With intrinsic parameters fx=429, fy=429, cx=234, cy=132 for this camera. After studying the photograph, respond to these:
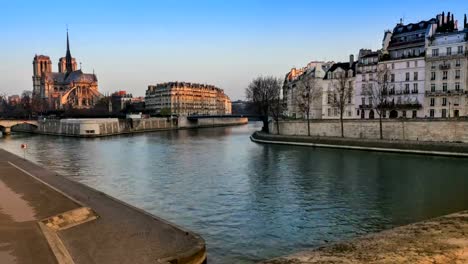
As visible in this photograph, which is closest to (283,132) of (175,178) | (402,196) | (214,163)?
(214,163)

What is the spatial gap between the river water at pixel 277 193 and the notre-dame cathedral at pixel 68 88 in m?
138

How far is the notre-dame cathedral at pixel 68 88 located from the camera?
171 metres

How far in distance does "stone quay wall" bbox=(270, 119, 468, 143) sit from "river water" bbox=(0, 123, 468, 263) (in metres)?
7.25

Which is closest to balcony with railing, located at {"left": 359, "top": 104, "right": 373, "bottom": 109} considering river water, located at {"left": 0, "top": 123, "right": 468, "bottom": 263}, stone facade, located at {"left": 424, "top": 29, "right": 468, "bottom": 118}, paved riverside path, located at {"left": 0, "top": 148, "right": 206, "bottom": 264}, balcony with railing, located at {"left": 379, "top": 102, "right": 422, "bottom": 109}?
balcony with railing, located at {"left": 379, "top": 102, "right": 422, "bottom": 109}

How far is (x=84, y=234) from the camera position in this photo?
12680mm

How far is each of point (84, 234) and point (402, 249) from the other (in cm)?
887

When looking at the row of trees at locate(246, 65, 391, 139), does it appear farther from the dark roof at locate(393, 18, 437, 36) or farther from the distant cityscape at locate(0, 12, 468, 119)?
the dark roof at locate(393, 18, 437, 36)

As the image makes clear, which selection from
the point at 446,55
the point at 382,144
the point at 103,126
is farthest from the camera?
the point at 103,126

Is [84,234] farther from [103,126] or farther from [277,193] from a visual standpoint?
[103,126]

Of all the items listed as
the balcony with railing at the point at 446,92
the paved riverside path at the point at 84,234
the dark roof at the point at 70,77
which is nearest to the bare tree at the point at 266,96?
the balcony with railing at the point at 446,92

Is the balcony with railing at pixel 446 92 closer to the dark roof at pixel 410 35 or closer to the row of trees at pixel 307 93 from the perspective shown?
the row of trees at pixel 307 93

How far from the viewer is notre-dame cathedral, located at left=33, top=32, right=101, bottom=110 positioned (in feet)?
560

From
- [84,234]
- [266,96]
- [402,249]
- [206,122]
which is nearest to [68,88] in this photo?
[206,122]

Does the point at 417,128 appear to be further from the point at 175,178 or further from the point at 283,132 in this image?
the point at 175,178
